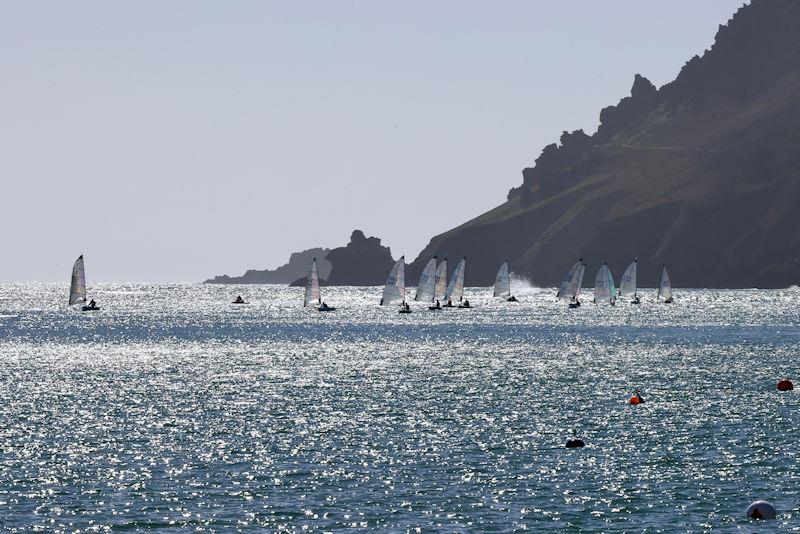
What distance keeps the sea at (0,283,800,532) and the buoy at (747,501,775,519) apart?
44 cm

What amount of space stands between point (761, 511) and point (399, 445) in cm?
2280

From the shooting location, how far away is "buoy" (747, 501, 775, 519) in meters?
47.9

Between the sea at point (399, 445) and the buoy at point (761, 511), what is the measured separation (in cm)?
44

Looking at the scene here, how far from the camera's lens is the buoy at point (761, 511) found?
157ft

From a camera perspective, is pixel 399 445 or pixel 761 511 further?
pixel 399 445

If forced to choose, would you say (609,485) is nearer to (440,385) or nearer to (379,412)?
(379,412)

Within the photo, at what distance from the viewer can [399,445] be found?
2633 inches

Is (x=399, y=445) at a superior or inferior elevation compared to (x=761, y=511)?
superior

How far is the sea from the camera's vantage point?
4919 cm

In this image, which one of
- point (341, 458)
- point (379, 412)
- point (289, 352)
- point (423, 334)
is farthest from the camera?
point (423, 334)

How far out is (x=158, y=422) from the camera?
77000 mm

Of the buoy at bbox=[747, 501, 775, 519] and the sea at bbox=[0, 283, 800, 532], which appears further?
the sea at bbox=[0, 283, 800, 532]

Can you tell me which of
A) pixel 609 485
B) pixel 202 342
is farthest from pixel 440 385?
pixel 202 342

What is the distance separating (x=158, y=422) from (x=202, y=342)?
315 ft
